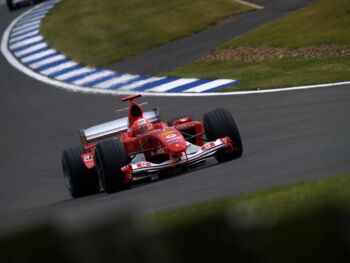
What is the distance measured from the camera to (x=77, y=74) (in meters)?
21.0

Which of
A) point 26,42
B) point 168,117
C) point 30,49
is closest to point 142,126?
point 168,117

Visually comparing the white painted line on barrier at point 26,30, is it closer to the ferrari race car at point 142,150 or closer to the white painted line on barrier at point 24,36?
the white painted line on barrier at point 24,36

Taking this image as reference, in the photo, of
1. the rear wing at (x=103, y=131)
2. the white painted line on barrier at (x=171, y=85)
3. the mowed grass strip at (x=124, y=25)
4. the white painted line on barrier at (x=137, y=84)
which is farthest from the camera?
the mowed grass strip at (x=124, y=25)

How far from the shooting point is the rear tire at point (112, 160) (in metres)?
9.84

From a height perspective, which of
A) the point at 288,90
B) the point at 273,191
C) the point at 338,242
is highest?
the point at 338,242

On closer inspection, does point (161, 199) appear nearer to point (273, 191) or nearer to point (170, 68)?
point (273, 191)

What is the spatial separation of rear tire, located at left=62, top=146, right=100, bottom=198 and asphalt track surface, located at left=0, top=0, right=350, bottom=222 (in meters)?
0.18

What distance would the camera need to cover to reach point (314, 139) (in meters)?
10.6

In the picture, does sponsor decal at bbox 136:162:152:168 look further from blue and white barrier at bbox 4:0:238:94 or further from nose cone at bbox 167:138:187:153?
blue and white barrier at bbox 4:0:238:94

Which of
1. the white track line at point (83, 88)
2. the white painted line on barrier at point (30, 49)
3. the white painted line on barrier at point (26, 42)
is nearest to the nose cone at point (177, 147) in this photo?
the white track line at point (83, 88)

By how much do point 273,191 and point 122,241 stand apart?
3273 mm

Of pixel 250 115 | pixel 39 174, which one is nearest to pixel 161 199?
pixel 39 174

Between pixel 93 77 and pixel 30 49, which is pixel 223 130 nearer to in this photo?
pixel 93 77

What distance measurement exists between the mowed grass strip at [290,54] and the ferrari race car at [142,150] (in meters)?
5.39
